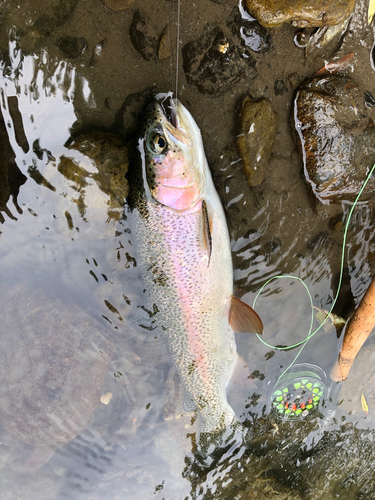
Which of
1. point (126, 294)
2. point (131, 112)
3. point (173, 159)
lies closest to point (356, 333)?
point (126, 294)

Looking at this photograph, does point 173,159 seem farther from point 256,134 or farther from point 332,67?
point 332,67

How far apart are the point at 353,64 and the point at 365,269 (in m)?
1.70

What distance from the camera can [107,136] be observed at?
7.36 ft

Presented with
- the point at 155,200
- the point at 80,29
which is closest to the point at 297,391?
the point at 155,200

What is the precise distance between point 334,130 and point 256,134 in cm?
57

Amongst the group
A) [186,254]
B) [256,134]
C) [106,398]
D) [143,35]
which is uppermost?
[143,35]

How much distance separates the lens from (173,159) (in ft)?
6.64

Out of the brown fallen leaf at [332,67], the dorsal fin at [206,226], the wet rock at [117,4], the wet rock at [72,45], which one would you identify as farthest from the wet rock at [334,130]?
the wet rock at [72,45]

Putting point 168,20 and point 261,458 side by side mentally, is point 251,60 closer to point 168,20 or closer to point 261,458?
point 168,20

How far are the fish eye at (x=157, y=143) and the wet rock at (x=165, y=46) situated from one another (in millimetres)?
655

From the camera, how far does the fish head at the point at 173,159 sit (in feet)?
6.59

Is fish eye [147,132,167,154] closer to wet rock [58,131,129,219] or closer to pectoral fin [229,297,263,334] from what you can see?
wet rock [58,131,129,219]

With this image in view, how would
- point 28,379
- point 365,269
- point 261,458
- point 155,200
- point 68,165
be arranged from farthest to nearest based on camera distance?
point 261,458 < point 365,269 < point 28,379 < point 68,165 < point 155,200

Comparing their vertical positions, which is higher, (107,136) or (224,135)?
(107,136)
